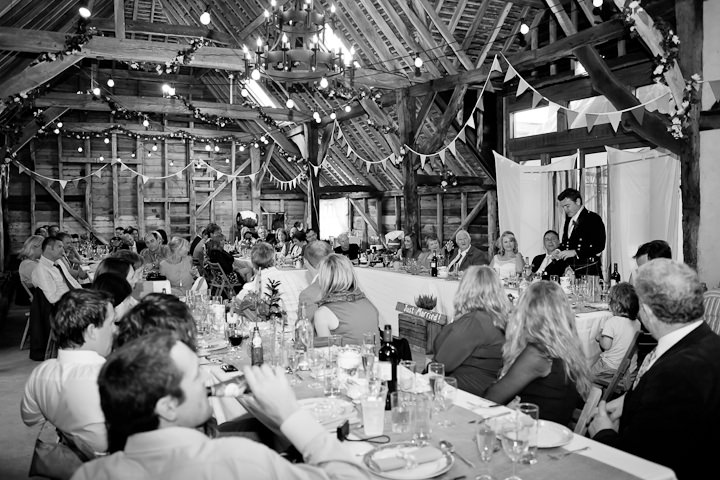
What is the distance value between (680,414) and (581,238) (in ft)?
13.9

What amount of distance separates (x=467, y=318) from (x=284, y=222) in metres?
14.7

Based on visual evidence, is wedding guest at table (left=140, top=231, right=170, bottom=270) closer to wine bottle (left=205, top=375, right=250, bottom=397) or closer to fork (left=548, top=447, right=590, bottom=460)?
wine bottle (left=205, top=375, right=250, bottom=397)

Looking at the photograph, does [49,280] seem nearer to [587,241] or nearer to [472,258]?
[472,258]

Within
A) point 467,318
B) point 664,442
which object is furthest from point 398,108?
point 664,442

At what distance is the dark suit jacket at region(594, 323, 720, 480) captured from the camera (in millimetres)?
1960

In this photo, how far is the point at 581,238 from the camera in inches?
237

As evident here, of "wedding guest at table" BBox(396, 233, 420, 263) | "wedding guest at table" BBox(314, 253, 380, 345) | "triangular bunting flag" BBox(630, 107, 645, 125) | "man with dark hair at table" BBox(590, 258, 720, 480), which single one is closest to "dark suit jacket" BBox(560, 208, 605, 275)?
"triangular bunting flag" BBox(630, 107, 645, 125)

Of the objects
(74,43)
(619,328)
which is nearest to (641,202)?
(619,328)

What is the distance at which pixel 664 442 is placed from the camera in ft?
6.42

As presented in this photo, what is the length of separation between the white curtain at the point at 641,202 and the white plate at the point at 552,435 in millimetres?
5367

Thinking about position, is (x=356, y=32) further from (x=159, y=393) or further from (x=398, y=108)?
(x=159, y=393)

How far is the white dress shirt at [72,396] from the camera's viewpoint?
6.74 feet

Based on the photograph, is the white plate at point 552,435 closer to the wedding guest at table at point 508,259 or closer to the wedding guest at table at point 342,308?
the wedding guest at table at point 342,308

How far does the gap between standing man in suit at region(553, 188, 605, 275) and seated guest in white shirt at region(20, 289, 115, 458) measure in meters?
4.68
